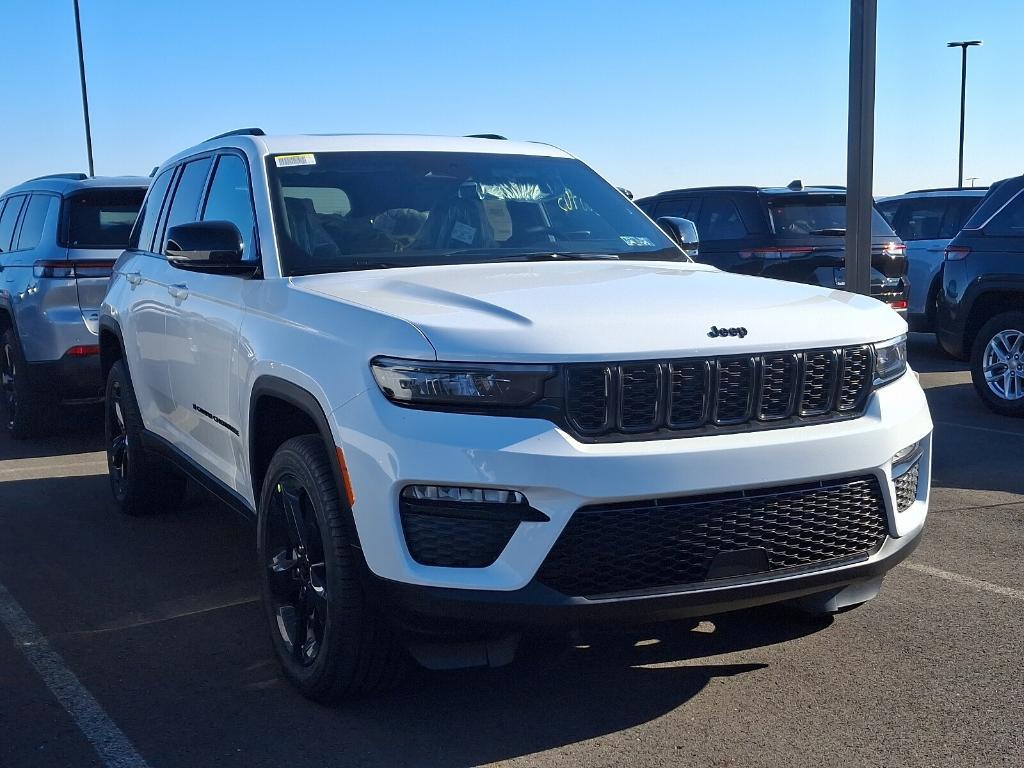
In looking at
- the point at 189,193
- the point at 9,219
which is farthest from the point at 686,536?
the point at 9,219

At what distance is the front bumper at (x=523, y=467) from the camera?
10.3 ft

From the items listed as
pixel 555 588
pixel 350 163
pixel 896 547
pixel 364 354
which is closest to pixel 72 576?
pixel 350 163

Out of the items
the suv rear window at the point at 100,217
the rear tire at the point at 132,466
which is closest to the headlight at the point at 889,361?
the rear tire at the point at 132,466

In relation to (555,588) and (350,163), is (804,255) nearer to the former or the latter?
(350,163)

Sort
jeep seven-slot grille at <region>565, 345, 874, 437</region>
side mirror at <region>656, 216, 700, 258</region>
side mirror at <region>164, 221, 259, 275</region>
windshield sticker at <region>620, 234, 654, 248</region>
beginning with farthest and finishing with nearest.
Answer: side mirror at <region>656, 216, 700, 258</region>, windshield sticker at <region>620, 234, 654, 248</region>, side mirror at <region>164, 221, 259, 275</region>, jeep seven-slot grille at <region>565, 345, 874, 437</region>

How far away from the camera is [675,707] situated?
146 inches

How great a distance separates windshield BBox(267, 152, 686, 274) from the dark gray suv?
4127 mm

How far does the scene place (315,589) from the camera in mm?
3729

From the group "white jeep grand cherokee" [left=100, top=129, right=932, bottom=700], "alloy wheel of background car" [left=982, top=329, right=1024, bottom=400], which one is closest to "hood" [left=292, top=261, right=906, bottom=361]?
"white jeep grand cherokee" [left=100, top=129, right=932, bottom=700]

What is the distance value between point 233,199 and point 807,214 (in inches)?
320

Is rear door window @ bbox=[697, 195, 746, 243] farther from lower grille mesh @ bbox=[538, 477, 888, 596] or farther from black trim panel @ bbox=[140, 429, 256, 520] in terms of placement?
lower grille mesh @ bbox=[538, 477, 888, 596]

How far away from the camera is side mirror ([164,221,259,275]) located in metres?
4.36

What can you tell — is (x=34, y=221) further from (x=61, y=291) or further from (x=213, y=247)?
(x=213, y=247)

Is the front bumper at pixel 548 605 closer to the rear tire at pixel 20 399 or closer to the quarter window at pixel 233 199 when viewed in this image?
the quarter window at pixel 233 199
